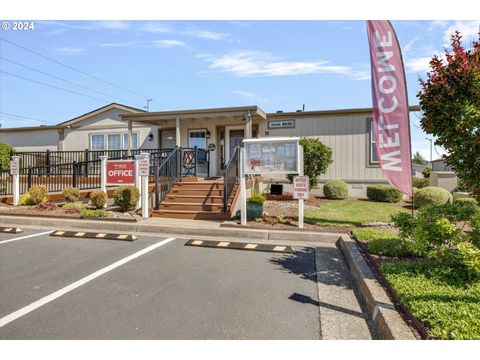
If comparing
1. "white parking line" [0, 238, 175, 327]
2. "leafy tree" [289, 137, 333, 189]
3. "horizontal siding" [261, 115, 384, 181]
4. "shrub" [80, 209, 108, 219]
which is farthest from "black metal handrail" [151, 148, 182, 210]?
"horizontal siding" [261, 115, 384, 181]

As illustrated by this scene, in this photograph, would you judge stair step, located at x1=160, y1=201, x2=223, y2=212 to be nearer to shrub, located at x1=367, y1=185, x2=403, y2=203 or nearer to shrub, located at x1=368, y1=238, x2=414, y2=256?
shrub, located at x1=368, y1=238, x2=414, y2=256

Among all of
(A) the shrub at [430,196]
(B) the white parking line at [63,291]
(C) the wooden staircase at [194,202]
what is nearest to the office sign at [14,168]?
(C) the wooden staircase at [194,202]

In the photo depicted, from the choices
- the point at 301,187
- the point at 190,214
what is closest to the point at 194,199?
the point at 190,214

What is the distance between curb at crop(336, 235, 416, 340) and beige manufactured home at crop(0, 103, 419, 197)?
27.0 ft

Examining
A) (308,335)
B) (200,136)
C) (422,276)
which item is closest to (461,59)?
(422,276)

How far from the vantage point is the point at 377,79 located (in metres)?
5.42

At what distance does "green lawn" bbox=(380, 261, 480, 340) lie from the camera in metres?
2.48

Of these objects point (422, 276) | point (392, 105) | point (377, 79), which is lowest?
point (422, 276)

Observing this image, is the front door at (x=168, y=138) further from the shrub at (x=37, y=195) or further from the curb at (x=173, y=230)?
the curb at (x=173, y=230)

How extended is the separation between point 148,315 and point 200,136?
12.8 m

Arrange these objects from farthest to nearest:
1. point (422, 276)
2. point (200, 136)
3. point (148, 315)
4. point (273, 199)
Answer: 1. point (200, 136)
2. point (273, 199)
3. point (422, 276)
4. point (148, 315)

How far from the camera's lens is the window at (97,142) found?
1725 centimetres

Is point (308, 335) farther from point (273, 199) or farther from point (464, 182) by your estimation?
point (273, 199)

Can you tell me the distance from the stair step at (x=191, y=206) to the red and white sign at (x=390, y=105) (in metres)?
4.62
